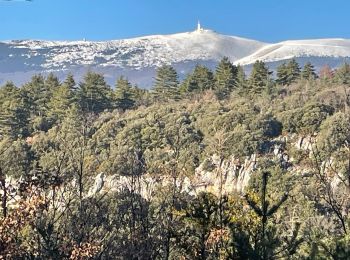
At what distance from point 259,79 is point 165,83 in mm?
9958

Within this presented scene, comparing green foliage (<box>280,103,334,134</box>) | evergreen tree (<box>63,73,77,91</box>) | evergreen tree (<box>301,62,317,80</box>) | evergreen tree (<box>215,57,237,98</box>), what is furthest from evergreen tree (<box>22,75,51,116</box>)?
evergreen tree (<box>301,62,317,80</box>)

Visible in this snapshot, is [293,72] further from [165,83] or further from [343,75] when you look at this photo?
[165,83]

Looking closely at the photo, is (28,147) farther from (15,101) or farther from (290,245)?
(290,245)

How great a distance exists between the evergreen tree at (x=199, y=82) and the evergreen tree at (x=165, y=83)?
3.96ft

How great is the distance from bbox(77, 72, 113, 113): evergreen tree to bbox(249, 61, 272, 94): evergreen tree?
12.3m

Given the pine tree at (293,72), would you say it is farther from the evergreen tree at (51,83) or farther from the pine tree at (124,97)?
the evergreen tree at (51,83)

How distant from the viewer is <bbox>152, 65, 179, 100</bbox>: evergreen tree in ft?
166

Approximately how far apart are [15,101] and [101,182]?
16515mm

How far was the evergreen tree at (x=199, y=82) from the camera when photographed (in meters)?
49.5

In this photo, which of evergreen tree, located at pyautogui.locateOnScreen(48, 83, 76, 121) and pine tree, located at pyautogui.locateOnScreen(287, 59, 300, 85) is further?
pine tree, located at pyautogui.locateOnScreen(287, 59, 300, 85)

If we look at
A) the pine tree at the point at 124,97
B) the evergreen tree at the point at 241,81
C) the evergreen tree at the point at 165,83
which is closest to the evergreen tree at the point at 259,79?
the evergreen tree at the point at 241,81

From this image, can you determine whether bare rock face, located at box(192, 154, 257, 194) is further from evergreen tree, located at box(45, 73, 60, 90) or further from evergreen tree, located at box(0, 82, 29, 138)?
evergreen tree, located at box(45, 73, 60, 90)

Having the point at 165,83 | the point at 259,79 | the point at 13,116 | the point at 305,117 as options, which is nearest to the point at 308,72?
the point at 259,79

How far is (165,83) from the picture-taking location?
5225 centimetres
